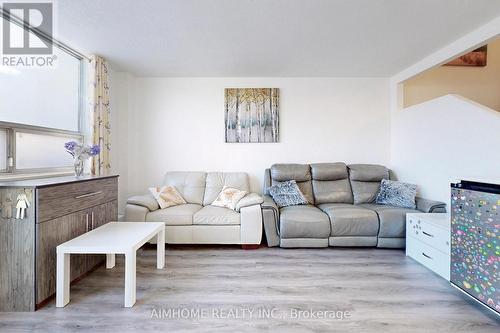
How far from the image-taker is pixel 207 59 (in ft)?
10.2

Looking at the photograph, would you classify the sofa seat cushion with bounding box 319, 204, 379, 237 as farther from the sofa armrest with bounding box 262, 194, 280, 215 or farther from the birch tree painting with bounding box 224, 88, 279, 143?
the birch tree painting with bounding box 224, 88, 279, 143

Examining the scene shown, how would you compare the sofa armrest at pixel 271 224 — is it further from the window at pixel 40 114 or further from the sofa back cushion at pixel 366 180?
the window at pixel 40 114

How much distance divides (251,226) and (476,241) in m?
2.04

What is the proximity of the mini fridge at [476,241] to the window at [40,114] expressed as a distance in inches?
153

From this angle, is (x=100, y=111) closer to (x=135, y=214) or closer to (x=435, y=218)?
(x=135, y=214)

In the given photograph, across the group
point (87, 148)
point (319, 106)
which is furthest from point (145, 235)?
point (319, 106)

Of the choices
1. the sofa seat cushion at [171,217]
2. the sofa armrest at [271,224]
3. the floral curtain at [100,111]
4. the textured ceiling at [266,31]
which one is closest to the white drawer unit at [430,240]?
the sofa armrest at [271,224]

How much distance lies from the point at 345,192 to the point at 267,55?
226 centimetres

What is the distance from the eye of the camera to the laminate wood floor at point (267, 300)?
1.58 m

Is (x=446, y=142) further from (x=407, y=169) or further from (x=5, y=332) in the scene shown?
(x=5, y=332)

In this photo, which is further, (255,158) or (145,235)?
(255,158)

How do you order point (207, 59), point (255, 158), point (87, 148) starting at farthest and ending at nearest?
point (255, 158), point (207, 59), point (87, 148)

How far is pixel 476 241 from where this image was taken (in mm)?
1687

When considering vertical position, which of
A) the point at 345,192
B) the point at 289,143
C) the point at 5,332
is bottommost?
the point at 5,332
